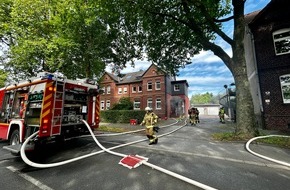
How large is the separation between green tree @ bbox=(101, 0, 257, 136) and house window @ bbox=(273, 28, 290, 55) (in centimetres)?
404

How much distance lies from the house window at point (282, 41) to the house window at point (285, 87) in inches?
A: 72.5

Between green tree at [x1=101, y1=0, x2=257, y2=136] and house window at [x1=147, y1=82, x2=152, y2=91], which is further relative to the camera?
house window at [x1=147, y1=82, x2=152, y2=91]

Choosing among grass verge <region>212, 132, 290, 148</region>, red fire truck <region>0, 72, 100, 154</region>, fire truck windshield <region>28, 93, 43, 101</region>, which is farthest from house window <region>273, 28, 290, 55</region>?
fire truck windshield <region>28, 93, 43, 101</region>

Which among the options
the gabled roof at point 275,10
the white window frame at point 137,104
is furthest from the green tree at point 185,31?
the white window frame at point 137,104

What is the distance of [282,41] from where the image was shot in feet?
36.0

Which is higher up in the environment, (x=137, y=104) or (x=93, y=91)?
(x=137, y=104)

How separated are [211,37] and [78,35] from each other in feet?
34.5

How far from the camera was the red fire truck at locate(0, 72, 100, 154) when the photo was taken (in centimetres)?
510

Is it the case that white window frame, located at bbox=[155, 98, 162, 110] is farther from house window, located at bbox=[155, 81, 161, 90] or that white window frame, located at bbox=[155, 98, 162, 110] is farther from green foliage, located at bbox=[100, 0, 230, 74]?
green foliage, located at bbox=[100, 0, 230, 74]

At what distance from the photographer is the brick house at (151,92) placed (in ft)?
89.0

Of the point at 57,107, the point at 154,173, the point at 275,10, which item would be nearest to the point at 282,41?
the point at 275,10

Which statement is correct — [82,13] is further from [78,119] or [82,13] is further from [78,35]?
[78,119]

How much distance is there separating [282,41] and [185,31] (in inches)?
283

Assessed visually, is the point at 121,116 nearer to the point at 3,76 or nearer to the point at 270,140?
the point at 3,76
